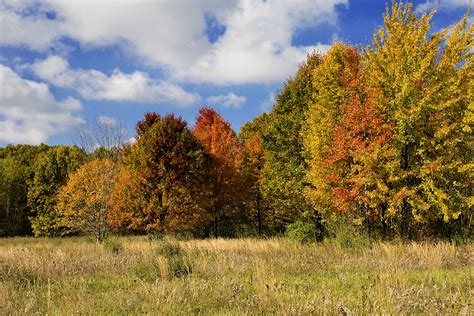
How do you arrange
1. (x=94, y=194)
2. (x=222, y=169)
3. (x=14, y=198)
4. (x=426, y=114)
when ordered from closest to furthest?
(x=426, y=114), (x=94, y=194), (x=222, y=169), (x=14, y=198)

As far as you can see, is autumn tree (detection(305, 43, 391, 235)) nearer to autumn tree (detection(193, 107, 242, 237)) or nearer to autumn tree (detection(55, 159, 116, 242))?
autumn tree (detection(193, 107, 242, 237))

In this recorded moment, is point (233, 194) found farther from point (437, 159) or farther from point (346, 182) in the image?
point (437, 159)

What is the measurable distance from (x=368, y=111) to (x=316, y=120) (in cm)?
397

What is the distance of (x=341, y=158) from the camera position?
60.4 ft

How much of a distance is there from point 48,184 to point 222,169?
848 inches

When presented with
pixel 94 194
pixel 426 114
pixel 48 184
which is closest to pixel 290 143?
pixel 426 114

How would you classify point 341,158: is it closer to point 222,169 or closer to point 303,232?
point 303,232

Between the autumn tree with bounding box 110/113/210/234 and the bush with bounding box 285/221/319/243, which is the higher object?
the autumn tree with bounding box 110/113/210/234

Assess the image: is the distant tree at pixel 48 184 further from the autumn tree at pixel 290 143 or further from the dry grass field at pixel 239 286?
the dry grass field at pixel 239 286

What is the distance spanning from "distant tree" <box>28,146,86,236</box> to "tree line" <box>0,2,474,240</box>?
33.6 feet

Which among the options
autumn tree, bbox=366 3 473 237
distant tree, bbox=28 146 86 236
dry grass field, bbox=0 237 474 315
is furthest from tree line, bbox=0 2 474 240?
distant tree, bbox=28 146 86 236

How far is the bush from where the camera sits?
2204 cm

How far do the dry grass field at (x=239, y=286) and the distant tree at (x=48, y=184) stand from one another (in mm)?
30994

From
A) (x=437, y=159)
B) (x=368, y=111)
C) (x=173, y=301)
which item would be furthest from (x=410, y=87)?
(x=173, y=301)
